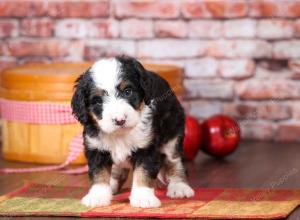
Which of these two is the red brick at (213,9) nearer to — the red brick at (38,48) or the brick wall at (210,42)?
the brick wall at (210,42)

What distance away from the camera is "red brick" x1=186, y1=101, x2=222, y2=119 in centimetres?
395

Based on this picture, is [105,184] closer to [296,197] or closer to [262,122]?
[296,197]

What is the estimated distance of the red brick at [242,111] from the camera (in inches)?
154

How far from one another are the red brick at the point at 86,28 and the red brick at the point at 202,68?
18.1 inches

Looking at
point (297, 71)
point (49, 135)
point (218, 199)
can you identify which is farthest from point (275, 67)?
point (218, 199)

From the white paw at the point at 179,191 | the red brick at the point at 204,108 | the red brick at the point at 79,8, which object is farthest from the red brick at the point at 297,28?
the white paw at the point at 179,191

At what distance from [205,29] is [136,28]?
0.39m

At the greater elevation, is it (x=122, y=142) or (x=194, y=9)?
(x=194, y=9)

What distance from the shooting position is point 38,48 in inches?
162

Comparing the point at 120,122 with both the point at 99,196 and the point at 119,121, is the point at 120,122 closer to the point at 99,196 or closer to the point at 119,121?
the point at 119,121

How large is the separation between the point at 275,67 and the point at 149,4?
0.78 metres

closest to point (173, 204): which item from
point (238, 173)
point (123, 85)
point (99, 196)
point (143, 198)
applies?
point (143, 198)

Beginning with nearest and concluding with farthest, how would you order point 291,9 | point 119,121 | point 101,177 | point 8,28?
point 119,121, point 101,177, point 291,9, point 8,28

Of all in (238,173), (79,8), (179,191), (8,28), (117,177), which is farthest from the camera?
(8,28)
